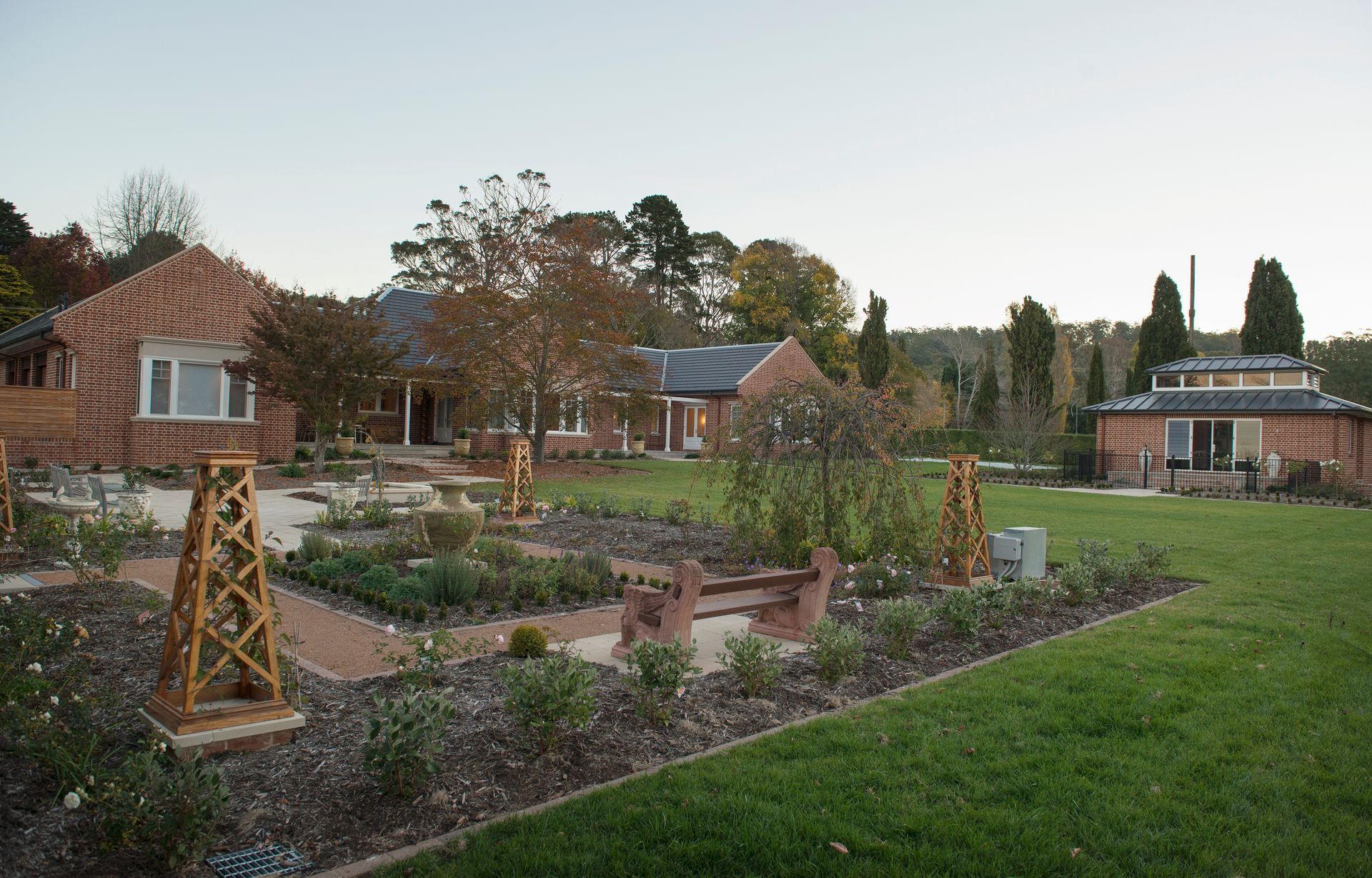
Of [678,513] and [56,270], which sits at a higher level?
[56,270]

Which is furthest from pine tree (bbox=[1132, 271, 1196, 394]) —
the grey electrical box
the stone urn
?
the stone urn

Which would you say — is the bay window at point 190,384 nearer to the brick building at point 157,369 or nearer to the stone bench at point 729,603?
the brick building at point 157,369

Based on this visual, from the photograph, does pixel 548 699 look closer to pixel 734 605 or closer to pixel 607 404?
pixel 734 605

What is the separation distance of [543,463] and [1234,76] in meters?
18.7

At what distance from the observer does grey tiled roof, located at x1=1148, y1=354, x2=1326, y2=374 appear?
2692 cm

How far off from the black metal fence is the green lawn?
812 inches

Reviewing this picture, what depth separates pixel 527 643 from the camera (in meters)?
5.30

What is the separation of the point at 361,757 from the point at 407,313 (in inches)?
1080

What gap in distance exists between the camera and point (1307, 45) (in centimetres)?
920

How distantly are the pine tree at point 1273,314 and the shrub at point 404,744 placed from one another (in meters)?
42.4

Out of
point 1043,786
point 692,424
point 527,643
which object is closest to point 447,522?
point 527,643

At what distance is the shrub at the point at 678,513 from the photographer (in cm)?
1178

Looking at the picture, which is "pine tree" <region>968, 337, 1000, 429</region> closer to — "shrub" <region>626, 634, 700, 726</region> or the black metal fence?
the black metal fence

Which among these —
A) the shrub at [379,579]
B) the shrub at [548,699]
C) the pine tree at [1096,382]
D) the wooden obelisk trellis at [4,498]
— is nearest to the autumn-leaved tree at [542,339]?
the wooden obelisk trellis at [4,498]
